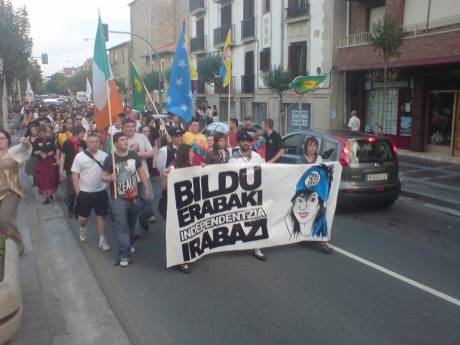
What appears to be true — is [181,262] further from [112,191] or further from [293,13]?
[293,13]

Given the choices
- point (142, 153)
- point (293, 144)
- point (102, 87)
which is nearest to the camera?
point (102, 87)

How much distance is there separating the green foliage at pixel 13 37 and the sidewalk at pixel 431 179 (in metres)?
17.0

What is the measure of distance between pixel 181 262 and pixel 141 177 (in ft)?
4.24

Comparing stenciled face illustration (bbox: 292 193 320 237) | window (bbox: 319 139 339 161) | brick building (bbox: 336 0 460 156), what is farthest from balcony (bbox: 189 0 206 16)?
stenciled face illustration (bbox: 292 193 320 237)

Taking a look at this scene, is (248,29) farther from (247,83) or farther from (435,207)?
(435,207)

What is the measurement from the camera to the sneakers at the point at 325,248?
249 inches

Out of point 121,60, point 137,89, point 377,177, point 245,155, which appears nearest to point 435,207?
point 377,177

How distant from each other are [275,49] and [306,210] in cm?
2025

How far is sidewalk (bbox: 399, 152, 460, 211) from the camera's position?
32.3ft

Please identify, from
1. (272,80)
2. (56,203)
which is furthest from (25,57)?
(56,203)

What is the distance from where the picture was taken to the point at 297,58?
2347cm

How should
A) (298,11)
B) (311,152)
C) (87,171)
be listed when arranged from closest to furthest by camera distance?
1. (87,171)
2. (311,152)
3. (298,11)


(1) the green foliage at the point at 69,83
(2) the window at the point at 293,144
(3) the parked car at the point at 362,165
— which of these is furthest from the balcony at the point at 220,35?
(1) the green foliage at the point at 69,83

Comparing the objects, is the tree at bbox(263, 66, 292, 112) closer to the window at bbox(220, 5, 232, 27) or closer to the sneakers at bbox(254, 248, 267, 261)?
the window at bbox(220, 5, 232, 27)
